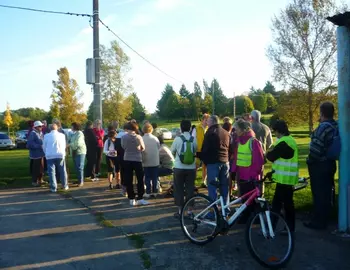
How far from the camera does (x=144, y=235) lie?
20.9ft

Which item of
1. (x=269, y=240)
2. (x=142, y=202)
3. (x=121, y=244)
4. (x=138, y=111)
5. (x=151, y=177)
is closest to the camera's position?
(x=269, y=240)

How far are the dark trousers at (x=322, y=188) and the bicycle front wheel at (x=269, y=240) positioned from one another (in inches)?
63.7

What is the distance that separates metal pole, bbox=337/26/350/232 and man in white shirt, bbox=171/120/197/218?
8.57 feet

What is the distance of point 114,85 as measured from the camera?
1806 inches

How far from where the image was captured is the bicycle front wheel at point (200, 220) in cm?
582

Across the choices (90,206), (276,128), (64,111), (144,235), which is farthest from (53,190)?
(64,111)

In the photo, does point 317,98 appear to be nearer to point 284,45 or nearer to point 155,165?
point 284,45

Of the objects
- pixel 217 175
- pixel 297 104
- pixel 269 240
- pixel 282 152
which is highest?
pixel 297 104

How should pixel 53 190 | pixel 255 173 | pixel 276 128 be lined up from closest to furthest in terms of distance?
pixel 276 128 → pixel 255 173 → pixel 53 190

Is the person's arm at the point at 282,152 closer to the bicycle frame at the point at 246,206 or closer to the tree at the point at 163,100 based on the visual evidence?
the bicycle frame at the point at 246,206

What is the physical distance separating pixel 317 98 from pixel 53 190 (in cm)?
1922

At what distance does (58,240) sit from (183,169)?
2570 millimetres

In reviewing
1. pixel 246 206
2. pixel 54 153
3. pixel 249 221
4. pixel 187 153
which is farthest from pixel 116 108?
pixel 249 221

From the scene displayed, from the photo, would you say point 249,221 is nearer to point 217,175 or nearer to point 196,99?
point 217,175
